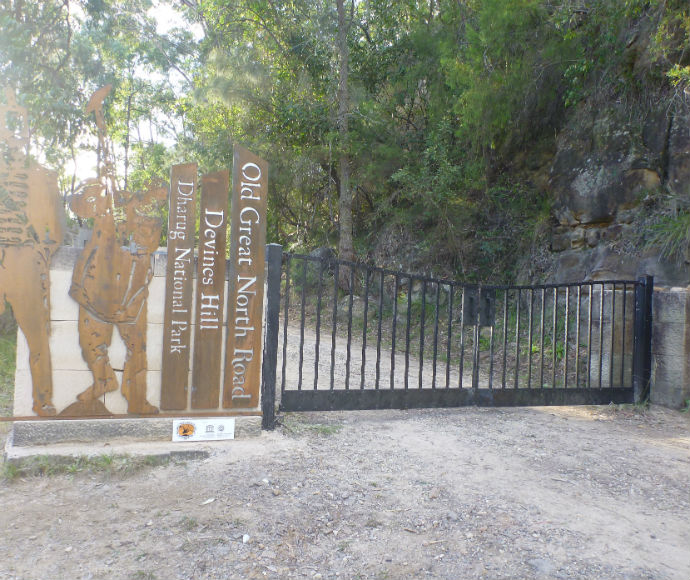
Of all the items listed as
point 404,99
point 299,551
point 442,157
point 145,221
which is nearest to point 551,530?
point 299,551

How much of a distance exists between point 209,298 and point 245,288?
0.29 meters

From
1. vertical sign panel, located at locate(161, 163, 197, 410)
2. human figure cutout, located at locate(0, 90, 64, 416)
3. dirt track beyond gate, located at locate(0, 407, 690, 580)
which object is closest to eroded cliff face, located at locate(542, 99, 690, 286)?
dirt track beyond gate, located at locate(0, 407, 690, 580)

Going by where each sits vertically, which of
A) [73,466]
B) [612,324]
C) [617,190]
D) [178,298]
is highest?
[617,190]

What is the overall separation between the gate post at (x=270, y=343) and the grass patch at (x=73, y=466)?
40.0 inches

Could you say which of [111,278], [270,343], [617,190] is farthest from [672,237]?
[111,278]

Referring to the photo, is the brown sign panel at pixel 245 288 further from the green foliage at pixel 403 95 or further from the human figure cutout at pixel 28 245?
the green foliage at pixel 403 95

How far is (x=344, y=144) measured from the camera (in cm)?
1259

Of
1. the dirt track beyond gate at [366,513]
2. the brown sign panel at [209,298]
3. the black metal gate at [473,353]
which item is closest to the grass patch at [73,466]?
the dirt track beyond gate at [366,513]

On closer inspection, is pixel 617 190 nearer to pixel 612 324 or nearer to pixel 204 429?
pixel 612 324

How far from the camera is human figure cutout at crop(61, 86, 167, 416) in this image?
3.96 metres

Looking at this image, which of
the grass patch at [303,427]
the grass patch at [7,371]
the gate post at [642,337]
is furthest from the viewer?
the gate post at [642,337]

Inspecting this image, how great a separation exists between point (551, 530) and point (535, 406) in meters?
2.92

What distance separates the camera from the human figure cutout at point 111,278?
3955 mm

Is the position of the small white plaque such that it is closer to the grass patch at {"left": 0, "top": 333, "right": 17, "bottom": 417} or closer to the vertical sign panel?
the vertical sign panel
